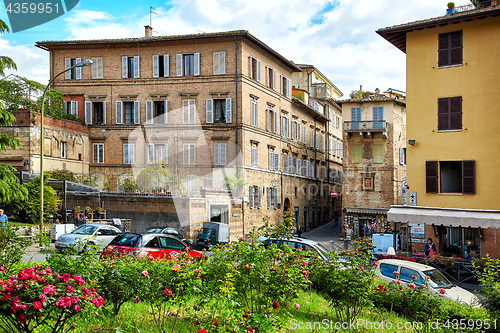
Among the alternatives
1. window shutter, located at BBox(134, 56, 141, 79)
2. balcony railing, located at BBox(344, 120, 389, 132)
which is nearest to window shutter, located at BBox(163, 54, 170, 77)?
window shutter, located at BBox(134, 56, 141, 79)

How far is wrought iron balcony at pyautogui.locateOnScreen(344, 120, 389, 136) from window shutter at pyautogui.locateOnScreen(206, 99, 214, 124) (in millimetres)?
12812

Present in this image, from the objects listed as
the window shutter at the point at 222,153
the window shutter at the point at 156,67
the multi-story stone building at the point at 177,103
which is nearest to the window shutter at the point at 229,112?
the multi-story stone building at the point at 177,103

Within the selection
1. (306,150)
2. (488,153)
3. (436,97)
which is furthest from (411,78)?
(306,150)

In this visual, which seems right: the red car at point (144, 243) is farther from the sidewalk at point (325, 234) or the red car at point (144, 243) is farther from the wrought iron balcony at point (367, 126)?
the wrought iron balcony at point (367, 126)

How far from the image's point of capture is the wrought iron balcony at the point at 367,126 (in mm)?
38625

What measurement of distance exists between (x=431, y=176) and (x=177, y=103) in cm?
2100

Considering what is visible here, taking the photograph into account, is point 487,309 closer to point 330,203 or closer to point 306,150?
point 306,150

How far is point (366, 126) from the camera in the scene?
129 ft

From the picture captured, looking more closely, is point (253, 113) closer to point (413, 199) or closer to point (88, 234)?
point (413, 199)

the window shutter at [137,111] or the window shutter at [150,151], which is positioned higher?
the window shutter at [137,111]

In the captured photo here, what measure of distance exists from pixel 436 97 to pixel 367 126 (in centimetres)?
1571

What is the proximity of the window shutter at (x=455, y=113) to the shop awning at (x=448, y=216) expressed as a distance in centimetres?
453

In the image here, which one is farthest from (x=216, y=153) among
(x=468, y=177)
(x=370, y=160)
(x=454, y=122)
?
(x=468, y=177)

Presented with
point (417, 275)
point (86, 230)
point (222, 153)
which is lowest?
point (417, 275)
